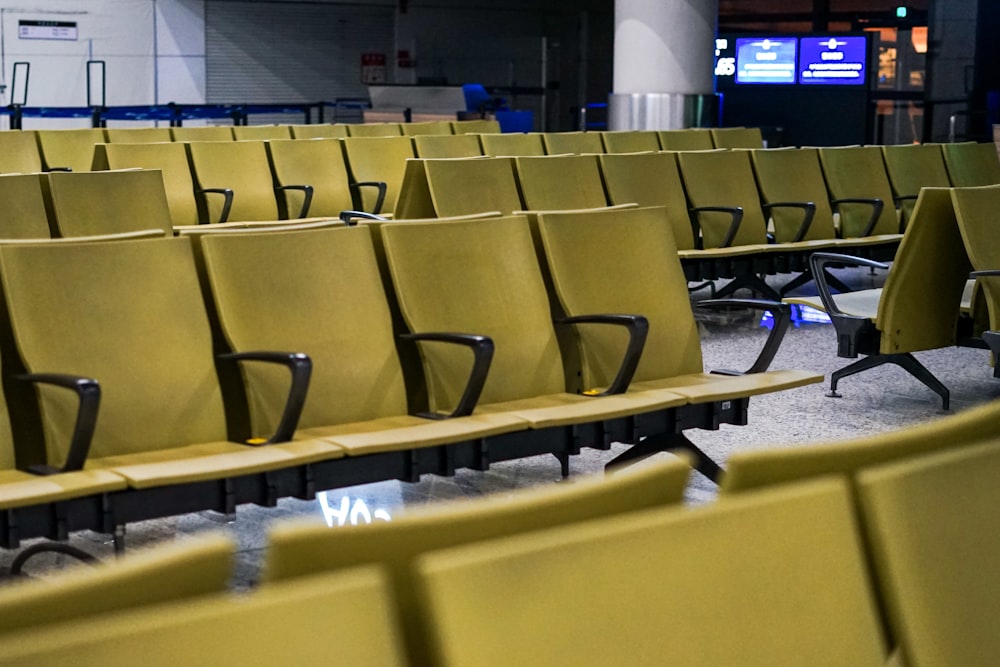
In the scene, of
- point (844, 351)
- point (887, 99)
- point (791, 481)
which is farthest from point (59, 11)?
point (791, 481)

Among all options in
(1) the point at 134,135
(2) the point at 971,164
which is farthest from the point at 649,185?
(1) the point at 134,135

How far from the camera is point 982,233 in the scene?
5328 mm

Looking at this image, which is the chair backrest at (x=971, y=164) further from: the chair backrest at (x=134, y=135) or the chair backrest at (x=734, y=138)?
the chair backrest at (x=134, y=135)

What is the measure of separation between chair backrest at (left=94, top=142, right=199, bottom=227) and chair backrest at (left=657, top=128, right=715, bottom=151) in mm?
3649

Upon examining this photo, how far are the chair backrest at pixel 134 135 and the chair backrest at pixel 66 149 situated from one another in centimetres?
18

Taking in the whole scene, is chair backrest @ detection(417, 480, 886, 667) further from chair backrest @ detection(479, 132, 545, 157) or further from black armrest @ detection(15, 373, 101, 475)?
chair backrest @ detection(479, 132, 545, 157)

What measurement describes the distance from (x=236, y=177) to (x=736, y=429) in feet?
12.2

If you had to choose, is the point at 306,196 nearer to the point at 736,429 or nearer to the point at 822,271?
the point at 822,271

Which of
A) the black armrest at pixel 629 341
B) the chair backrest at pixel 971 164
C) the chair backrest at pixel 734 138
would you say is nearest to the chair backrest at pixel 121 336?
the black armrest at pixel 629 341

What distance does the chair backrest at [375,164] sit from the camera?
8461mm

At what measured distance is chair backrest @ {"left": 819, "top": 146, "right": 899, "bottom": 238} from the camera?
849 cm

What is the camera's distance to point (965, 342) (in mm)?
5621

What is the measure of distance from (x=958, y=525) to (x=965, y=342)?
3.94m

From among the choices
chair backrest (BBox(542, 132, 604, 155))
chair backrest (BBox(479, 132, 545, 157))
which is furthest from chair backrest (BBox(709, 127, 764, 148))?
chair backrest (BBox(479, 132, 545, 157))
